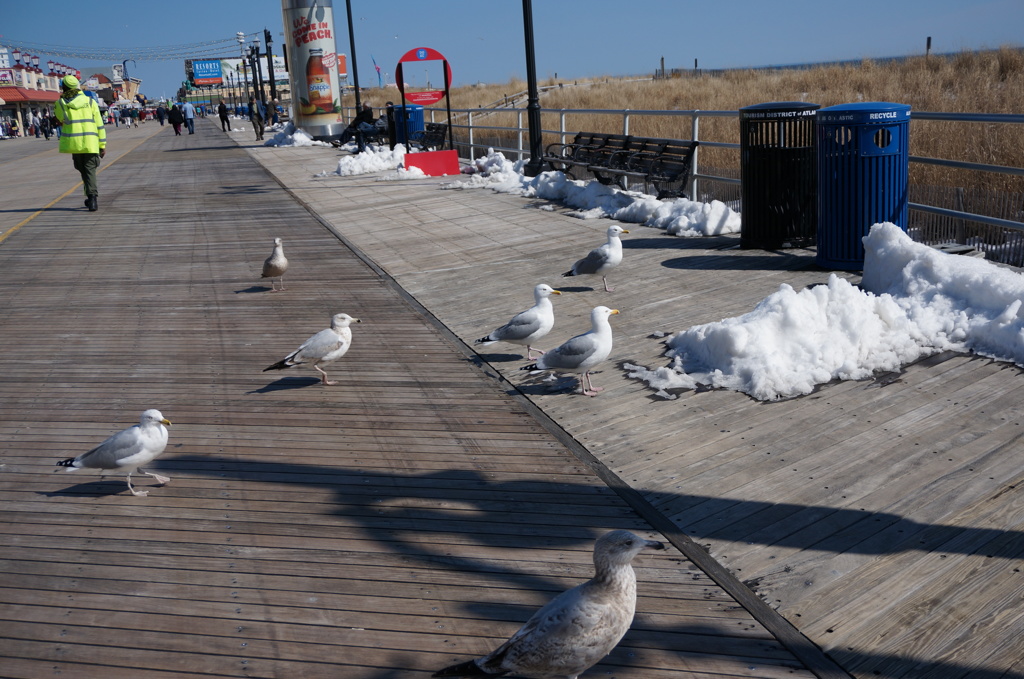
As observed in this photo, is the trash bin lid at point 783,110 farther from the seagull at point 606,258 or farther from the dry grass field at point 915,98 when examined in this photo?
the dry grass field at point 915,98

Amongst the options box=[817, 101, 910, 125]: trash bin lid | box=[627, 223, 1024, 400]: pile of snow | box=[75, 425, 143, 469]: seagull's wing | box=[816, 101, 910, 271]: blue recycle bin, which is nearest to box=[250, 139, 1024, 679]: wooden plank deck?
box=[627, 223, 1024, 400]: pile of snow

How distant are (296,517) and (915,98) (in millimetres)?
18365

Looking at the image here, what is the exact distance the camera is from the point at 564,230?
11.8 metres

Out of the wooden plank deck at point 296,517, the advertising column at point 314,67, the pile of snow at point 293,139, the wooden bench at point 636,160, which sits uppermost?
the advertising column at point 314,67

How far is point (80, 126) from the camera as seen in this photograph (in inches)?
630

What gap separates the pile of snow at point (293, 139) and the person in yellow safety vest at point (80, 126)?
59.9 ft

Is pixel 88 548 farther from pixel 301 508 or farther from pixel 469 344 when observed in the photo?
pixel 469 344

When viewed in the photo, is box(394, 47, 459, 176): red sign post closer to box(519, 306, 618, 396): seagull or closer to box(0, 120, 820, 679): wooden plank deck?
box(0, 120, 820, 679): wooden plank deck

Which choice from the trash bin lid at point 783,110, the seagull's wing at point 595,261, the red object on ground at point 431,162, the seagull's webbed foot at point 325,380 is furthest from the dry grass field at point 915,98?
the seagull's webbed foot at point 325,380

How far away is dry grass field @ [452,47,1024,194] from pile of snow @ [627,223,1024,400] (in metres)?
5.08

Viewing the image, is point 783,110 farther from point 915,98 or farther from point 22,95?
point 22,95

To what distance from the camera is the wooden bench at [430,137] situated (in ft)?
77.9

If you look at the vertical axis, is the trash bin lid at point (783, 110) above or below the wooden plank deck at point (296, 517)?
above

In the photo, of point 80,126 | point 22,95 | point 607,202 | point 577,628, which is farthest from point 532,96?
point 22,95
